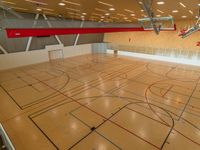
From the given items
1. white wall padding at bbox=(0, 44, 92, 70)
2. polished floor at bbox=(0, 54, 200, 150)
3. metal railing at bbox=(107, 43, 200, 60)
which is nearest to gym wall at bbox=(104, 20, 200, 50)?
metal railing at bbox=(107, 43, 200, 60)

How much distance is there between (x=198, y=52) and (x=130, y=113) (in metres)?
12.9

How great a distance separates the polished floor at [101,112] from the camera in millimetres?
4688

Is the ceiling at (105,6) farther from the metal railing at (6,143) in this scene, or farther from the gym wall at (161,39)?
the gym wall at (161,39)

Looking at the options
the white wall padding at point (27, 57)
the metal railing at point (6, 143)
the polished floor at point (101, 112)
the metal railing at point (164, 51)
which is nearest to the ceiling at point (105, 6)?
the polished floor at point (101, 112)

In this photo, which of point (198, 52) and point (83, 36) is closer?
point (198, 52)

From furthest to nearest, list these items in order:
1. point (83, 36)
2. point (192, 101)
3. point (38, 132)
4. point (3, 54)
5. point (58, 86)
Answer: point (83, 36) → point (3, 54) → point (58, 86) → point (192, 101) → point (38, 132)

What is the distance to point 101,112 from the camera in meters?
6.31

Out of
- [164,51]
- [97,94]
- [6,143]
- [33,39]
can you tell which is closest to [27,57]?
[33,39]

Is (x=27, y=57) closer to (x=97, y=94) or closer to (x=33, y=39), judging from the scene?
(x=33, y=39)


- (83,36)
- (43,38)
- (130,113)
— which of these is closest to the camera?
(130,113)

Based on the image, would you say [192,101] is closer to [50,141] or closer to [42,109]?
[50,141]

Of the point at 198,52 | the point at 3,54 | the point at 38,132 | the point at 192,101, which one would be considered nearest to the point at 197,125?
the point at 192,101

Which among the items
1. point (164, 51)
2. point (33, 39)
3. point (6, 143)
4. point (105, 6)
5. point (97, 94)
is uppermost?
point (105, 6)

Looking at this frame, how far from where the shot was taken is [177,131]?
5.14m
